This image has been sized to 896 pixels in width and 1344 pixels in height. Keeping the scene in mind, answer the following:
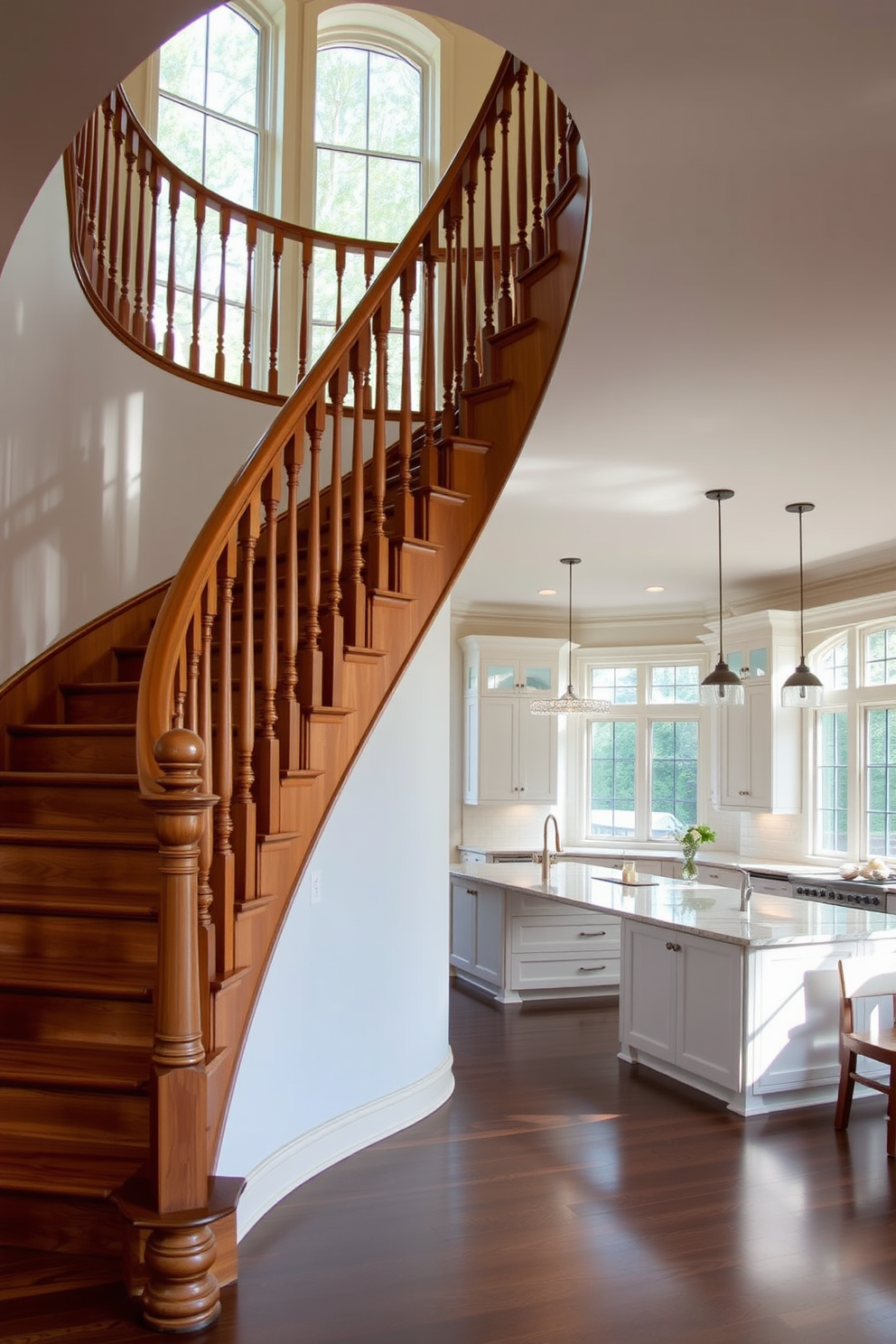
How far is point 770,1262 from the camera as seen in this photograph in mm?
3119

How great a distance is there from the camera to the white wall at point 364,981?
3527mm

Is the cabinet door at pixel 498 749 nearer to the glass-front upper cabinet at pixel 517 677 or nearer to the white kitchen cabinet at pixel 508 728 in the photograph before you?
the white kitchen cabinet at pixel 508 728

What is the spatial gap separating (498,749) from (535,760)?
36cm

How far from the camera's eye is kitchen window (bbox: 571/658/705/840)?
9.66m

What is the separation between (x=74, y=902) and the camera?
3246 mm

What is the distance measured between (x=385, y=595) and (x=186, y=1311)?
2.19 m

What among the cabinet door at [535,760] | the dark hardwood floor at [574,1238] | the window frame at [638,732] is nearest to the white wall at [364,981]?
the dark hardwood floor at [574,1238]

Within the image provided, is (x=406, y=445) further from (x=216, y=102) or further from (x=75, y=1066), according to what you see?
(x=216, y=102)

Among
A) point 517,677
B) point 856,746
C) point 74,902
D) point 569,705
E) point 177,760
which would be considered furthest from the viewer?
point 517,677

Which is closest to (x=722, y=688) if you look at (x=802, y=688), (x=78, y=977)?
(x=802, y=688)

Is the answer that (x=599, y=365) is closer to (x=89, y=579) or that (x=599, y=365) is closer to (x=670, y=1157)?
(x=89, y=579)

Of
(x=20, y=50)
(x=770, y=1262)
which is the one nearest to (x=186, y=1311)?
(x=770, y=1262)

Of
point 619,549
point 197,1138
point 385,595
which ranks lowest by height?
point 197,1138

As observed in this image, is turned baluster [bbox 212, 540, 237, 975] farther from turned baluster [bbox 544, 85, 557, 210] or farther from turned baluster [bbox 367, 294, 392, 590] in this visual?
turned baluster [bbox 544, 85, 557, 210]
